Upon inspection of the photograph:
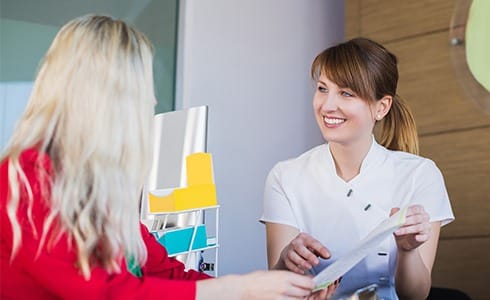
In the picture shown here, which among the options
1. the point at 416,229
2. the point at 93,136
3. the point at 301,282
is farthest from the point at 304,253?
the point at 93,136

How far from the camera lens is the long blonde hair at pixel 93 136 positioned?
900mm

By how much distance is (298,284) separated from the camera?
102cm

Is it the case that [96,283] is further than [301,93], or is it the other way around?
[301,93]

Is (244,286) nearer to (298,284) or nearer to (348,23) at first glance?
(298,284)

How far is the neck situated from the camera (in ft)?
5.72

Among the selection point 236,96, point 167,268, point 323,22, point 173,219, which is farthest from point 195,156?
point 323,22

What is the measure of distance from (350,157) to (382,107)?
0.49 feet

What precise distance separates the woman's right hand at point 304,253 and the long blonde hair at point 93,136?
419 mm

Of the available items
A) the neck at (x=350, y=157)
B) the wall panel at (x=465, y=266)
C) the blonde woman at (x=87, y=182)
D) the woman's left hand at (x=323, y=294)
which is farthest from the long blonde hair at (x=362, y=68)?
the wall panel at (x=465, y=266)

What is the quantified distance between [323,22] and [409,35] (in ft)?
2.35

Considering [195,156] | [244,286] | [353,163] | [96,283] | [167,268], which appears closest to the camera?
[96,283]

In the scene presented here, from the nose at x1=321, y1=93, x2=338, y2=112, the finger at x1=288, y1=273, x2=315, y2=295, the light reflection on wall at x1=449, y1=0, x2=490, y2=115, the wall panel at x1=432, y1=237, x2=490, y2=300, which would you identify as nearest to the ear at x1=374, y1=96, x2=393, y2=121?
the nose at x1=321, y1=93, x2=338, y2=112

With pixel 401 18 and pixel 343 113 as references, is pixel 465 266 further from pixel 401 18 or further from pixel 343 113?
pixel 343 113

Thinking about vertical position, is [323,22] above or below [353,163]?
above
